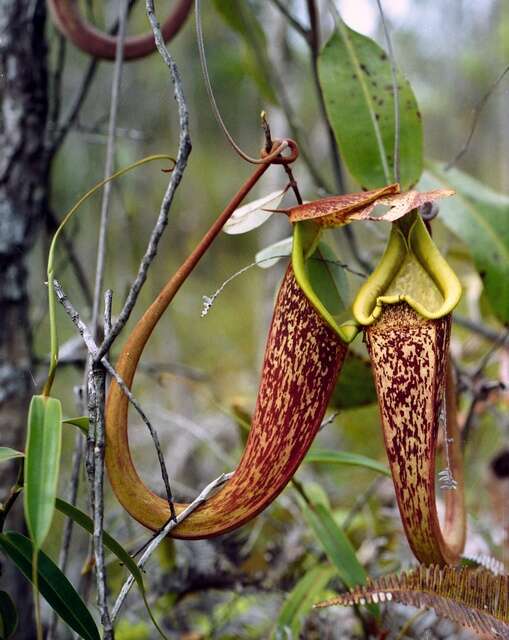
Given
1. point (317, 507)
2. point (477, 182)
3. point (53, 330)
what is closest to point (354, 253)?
point (477, 182)

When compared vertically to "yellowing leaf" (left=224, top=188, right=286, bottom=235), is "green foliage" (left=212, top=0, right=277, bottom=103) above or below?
above

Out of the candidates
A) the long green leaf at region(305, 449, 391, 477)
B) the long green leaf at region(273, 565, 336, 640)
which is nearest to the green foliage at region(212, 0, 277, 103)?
the long green leaf at region(305, 449, 391, 477)

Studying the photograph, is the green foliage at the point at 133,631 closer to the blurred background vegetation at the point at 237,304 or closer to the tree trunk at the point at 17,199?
the blurred background vegetation at the point at 237,304

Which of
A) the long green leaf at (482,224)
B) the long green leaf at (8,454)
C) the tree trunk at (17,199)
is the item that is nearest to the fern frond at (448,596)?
the long green leaf at (8,454)

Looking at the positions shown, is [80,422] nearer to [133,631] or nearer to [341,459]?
[341,459]

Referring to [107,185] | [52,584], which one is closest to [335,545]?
[52,584]

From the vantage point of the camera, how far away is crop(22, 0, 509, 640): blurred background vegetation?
1.18 m

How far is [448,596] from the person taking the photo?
1.89 feet

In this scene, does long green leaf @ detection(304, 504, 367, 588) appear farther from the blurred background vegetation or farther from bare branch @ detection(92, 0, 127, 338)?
bare branch @ detection(92, 0, 127, 338)

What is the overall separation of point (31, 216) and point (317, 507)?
→ 0.66 meters

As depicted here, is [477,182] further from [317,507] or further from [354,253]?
[317,507]

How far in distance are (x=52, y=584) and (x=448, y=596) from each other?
0.36 metres

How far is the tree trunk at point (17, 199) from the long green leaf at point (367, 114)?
484mm

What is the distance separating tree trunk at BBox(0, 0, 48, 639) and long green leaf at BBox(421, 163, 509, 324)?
0.68 m
